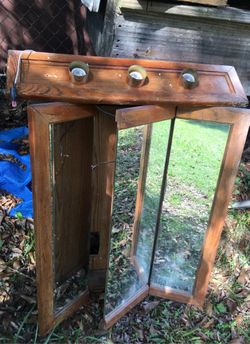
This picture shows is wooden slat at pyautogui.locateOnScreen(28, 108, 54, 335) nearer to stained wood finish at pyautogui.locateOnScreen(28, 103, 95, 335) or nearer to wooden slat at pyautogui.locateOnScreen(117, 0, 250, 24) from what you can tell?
stained wood finish at pyautogui.locateOnScreen(28, 103, 95, 335)

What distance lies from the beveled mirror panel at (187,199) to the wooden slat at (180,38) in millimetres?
810

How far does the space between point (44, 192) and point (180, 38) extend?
158 cm

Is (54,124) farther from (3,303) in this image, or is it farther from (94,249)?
(3,303)

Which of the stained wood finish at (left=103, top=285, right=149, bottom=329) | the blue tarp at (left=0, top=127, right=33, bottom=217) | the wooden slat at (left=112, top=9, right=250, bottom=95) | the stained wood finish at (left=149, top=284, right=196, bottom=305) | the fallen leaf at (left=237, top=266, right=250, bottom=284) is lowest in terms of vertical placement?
the fallen leaf at (left=237, top=266, right=250, bottom=284)

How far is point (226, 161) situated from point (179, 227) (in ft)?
2.25

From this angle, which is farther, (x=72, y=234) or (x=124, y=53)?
(x=124, y=53)

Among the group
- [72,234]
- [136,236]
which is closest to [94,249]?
[72,234]

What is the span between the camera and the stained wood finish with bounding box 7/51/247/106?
1762mm

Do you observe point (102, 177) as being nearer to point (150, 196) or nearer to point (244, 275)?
point (150, 196)

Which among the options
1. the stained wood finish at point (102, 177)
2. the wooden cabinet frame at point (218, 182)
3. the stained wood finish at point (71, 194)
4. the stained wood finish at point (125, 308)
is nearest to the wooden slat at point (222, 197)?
the wooden cabinet frame at point (218, 182)

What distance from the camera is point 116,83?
1857mm

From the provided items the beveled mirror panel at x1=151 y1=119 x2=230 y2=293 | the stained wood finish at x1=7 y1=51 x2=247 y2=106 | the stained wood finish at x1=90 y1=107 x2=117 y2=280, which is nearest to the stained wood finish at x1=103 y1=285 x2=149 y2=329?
the beveled mirror panel at x1=151 y1=119 x2=230 y2=293

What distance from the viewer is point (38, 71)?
1.79 m

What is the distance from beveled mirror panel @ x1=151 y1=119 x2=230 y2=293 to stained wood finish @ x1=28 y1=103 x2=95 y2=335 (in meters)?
0.67
